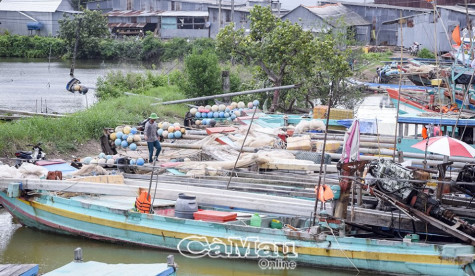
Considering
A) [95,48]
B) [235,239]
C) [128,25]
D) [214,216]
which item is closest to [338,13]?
[128,25]

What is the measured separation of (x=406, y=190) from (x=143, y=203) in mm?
4103

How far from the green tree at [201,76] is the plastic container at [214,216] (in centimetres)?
1160

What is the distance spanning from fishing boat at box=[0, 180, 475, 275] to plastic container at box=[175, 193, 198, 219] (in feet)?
0.65

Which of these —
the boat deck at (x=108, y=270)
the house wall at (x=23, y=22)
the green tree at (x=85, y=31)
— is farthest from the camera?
the house wall at (x=23, y=22)

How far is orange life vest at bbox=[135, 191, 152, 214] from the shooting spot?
1049 centimetres

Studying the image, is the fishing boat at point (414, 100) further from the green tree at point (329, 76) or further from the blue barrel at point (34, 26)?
the blue barrel at point (34, 26)

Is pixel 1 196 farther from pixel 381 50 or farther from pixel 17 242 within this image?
pixel 381 50

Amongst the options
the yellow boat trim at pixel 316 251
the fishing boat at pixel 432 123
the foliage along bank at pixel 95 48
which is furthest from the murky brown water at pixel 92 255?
the foliage along bank at pixel 95 48

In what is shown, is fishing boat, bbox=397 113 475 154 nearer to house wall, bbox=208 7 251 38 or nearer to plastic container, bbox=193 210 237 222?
plastic container, bbox=193 210 237 222

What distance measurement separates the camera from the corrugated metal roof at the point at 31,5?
49.8 m

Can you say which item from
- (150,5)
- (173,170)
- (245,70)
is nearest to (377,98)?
(245,70)

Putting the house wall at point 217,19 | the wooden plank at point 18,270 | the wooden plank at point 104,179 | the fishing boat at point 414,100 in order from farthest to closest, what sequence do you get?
the house wall at point 217,19, the fishing boat at point 414,100, the wooden plank at point 104,179, the wooden plank at point 18,270

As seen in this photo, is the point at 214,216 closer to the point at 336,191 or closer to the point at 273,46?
the point at 336,191

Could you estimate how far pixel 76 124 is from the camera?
16859 mm
